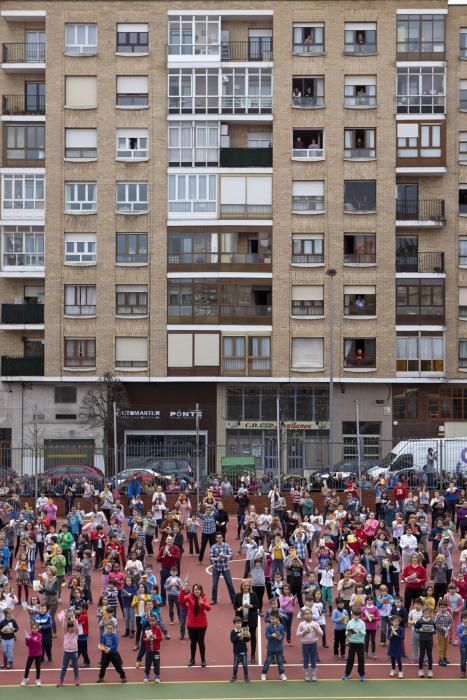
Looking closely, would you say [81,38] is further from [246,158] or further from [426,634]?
[426,634]

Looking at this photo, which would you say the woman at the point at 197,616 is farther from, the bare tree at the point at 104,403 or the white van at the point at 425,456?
the bare tree at the point at 104,403

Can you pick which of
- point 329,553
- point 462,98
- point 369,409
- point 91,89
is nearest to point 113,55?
point 91,89

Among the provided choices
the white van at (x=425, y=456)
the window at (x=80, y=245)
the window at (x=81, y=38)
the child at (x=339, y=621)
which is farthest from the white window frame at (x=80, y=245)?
the child at (x=339, y=621)

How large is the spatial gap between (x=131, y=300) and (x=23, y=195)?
8266 millimetres

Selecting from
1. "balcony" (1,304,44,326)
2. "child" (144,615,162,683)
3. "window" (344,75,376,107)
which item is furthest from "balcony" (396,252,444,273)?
"child" (144,615,162,683)

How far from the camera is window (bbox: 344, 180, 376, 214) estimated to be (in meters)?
68.4

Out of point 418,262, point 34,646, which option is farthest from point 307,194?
point 34,646

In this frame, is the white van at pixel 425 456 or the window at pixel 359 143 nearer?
the white van at pixel 425 456

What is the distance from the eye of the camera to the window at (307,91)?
225 ft

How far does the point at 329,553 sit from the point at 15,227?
140 feet

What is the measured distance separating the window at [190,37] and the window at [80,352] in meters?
16.4

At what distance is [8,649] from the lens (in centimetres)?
2667

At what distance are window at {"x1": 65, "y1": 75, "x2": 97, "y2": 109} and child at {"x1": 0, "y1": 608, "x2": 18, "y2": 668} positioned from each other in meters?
46.1

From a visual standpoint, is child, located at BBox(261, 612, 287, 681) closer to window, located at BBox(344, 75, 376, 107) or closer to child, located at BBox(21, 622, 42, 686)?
child, located at BBox(21, 622, 42, 686)
